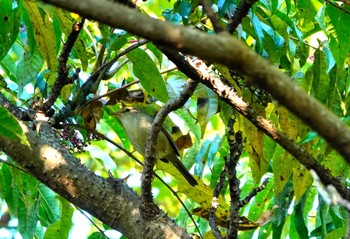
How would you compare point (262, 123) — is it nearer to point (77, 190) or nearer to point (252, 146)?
point (252, 146)

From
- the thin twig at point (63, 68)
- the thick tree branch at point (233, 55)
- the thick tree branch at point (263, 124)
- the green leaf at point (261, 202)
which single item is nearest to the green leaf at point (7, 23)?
the thin twig at point (63, 68)

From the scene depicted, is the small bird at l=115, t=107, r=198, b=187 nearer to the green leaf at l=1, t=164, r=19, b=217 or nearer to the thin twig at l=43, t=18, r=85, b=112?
the green leaf at l=1, t=164, r=19, b=217

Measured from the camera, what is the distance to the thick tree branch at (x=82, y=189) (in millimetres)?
1838

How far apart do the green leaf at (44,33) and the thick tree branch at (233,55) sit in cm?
134

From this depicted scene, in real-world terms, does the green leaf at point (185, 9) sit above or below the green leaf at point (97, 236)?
above

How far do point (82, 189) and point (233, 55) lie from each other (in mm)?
1185

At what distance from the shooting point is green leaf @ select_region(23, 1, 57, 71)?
6.69ft

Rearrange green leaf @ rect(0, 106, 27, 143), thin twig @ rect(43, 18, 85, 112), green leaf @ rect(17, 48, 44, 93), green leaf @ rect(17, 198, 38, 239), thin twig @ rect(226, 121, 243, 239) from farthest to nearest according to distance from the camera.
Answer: green leaf @ rect(17, 198, 38, 239), green leaf @ rect(17, 48, 44, 93), thin twig @ rect(43, 18, 85, 112), thin twig @ rect(226, 121, 243, 239), green leaf @ rect(0, 106, 27, 143)

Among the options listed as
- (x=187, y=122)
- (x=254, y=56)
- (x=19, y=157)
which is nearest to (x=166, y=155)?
(x=187, y=122)

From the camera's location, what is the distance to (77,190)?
6.05ft

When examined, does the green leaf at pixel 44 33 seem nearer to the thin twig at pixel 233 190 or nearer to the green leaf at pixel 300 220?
the thin twig at pixel 233 190

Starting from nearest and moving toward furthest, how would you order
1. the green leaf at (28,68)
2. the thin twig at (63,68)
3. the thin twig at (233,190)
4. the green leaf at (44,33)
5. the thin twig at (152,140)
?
1. the thin twig at (152,140)
2. the thin twig at (233,190)
3. the thin twig at (63,68)
4. the green leaf at (44,33)
5. the green leaf at (28,68)

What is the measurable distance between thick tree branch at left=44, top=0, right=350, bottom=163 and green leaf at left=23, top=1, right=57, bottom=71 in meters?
1.34

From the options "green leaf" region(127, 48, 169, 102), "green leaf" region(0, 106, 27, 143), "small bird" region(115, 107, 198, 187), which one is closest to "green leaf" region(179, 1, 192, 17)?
"green leaf" region(127, 48, 169, 102)
